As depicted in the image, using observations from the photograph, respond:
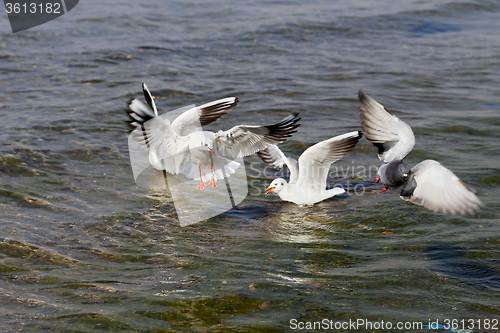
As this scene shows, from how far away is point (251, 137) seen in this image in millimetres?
7488

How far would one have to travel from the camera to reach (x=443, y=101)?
1194cm

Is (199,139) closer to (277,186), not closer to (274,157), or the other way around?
(277,186)

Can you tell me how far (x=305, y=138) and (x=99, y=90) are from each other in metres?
5.21

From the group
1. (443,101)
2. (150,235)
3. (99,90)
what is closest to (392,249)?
(150,235)

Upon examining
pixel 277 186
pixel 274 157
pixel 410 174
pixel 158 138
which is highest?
pixel 158 138

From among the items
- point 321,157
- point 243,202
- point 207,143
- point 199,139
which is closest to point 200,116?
point 199,139

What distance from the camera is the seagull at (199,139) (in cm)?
709

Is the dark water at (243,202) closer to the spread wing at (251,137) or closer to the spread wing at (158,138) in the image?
the spread wing at (158,138)

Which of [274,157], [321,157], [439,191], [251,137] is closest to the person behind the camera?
[439,191]

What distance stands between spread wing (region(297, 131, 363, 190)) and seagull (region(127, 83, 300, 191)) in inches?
17.2

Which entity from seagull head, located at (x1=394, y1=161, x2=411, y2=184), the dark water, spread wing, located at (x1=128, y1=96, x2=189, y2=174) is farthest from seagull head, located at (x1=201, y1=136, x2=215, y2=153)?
seagull head, located at (x1=394, y1=161, x2=411, y2=184)

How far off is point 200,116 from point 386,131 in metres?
2.76

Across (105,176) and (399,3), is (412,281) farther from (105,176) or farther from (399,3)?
(399,3)

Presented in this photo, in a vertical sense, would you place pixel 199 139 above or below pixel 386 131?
below
